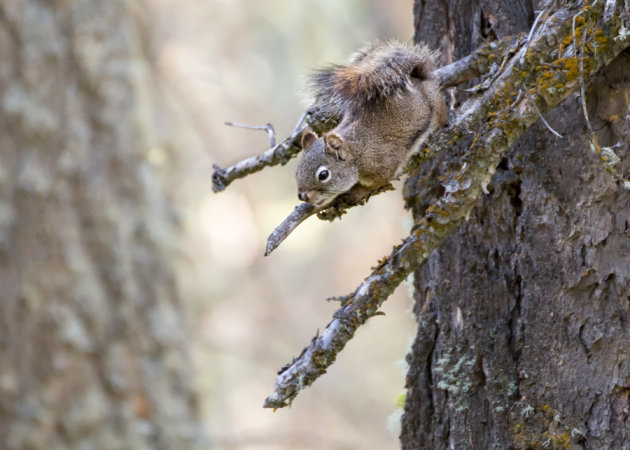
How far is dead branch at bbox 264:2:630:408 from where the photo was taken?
4.75 ft

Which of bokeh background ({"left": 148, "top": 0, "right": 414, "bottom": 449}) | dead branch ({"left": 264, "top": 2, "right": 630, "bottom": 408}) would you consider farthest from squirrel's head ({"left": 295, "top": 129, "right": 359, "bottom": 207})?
bokeh background ({"left": 148, "top": 0, "right": 414, "bottom": 449})

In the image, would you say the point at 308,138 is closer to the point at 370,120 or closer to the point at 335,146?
the point at 335,146

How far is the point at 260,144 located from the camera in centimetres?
658

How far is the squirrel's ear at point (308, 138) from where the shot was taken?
1979mm

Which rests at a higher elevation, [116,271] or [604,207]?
[116,271]

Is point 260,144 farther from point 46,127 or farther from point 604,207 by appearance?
point 604,207

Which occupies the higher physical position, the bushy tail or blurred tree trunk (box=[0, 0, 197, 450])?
blurred tree trunk (box=[0, 0, 197, 450])

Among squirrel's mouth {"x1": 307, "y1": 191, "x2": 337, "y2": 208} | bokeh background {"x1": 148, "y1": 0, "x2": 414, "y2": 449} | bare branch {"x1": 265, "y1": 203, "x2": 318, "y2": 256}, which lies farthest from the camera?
bokeh background {"x1": 148, "y1": 0, "x2": 414, "y2": 449}

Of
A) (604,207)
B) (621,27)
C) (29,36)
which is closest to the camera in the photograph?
(621,27)

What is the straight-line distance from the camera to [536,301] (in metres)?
1.67

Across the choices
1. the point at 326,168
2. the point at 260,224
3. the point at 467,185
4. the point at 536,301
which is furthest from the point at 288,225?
the point at 260,224

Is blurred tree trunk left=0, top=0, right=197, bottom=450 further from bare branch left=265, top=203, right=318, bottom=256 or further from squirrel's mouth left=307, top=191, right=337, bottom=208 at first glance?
bare branch left=265, top=203, right=318, bottom=256

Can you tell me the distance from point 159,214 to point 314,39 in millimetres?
2414

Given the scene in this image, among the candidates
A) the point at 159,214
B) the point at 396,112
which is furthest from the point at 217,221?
the point at 396,112
